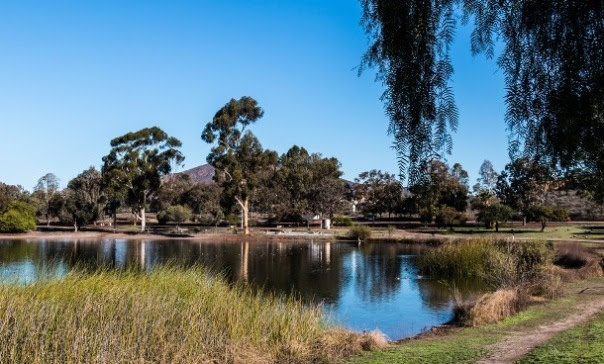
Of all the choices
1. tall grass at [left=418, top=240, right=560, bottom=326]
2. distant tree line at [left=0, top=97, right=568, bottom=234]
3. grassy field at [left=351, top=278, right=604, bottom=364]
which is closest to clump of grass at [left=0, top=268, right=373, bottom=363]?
grassy field at [left=351, top=278, right=604, bottom=364]

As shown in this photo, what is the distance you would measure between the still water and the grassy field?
283 cm

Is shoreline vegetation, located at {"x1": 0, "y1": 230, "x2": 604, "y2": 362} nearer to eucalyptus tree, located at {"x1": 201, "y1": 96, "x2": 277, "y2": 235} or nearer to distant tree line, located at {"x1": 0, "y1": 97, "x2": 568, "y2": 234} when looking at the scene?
distant tree line, located at {"x1": 0, "y1": 97, "x2": 568, "y2": 234}

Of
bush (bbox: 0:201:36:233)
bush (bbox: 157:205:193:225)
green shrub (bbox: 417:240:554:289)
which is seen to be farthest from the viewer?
bush (bbox: 157:205:193:225)

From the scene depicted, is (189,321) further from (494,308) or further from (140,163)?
(140,163)

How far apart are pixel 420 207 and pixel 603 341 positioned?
7.81 meters

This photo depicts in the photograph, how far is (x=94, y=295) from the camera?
337 inches

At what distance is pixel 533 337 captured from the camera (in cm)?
1057

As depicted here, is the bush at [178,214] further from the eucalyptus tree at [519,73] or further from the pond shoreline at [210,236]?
the eucalyptus tree at [519,73]

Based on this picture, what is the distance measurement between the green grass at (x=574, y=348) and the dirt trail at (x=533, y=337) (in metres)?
0.23

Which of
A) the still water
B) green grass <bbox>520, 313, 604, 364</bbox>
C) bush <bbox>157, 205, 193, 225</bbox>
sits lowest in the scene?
the still water

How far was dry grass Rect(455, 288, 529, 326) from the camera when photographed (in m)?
13.3

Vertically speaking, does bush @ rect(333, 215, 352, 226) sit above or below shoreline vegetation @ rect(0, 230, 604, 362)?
above

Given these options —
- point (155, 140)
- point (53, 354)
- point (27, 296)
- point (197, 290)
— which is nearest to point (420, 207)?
point (53, 354)

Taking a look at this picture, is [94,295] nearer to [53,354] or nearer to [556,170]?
[53,354]
